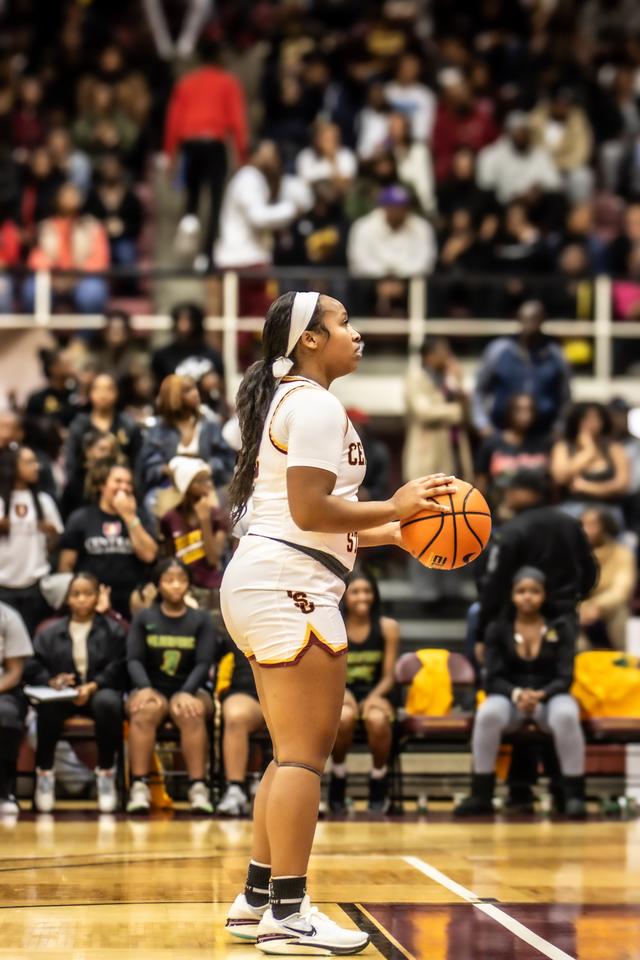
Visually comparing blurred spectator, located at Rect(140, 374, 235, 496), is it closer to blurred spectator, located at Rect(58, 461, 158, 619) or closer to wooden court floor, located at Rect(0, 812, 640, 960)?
blurred spectator, located at Rect(58, 461, 158, 619)

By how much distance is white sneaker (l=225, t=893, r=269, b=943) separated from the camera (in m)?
5.34

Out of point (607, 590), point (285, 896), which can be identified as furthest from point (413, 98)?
point (285, 896)

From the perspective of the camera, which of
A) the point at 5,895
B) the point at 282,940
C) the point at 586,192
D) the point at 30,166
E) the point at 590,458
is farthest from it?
the point at 586,192

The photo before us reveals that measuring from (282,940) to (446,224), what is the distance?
11020mm

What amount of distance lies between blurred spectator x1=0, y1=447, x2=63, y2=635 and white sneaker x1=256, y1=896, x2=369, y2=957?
5472 millimetres

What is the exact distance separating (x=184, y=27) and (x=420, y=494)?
46.9ft

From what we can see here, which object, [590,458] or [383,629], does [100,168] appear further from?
[383,629]

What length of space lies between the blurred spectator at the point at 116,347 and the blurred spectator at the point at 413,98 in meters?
4.21

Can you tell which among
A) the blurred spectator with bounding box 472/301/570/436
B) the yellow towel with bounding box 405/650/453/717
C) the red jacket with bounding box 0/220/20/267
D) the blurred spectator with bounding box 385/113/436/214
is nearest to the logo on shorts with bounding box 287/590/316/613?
the yellow towel with bounding box 405/650/453/717

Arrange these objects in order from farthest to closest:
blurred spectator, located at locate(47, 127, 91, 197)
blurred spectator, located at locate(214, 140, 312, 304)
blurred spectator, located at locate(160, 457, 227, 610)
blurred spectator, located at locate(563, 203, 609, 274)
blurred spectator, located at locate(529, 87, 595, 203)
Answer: blurred spectator, located at locate(529, 87, 595, 203), blurred spectator, located at locate(563, 203, 609, 274), blurred spectator, located at locate(47, 127, 91, 197), blurred spectator, located at locate(214, 140, 312, 304), blurred spectator, located at locate(160, 457, 227, 610)

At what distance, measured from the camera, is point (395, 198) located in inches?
570

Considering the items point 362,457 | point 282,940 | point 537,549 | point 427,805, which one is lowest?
point 427,805

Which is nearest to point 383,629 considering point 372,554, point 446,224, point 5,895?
point 372,554

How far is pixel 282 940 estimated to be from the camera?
5.07 metres
